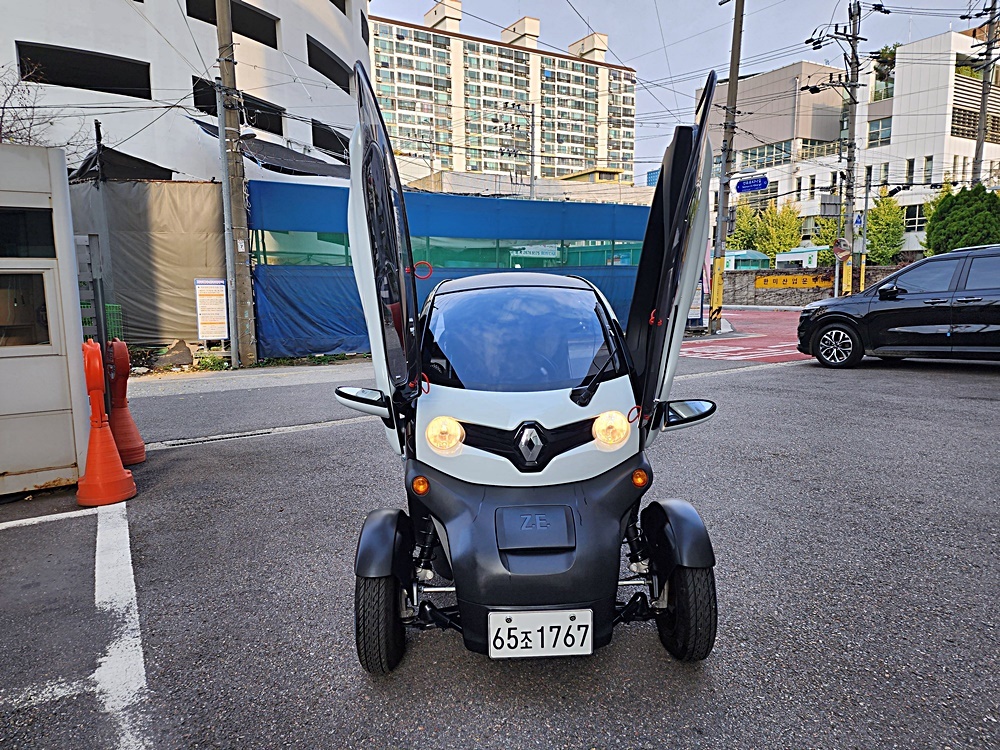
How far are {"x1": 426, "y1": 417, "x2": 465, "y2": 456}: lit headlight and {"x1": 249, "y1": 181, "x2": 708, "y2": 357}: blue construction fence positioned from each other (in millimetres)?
10853

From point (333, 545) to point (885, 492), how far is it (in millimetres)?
3919

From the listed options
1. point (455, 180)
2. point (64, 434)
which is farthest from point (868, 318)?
point (455, 180)

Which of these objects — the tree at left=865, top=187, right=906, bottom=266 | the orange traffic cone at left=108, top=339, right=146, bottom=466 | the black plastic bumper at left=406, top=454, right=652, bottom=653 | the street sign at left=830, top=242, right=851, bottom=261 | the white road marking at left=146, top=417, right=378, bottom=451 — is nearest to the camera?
the black plastic bumper at left=406, top=454, right=652, bottom=653

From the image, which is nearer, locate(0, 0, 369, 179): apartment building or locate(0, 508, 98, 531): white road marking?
locate(0, 508, 98, 531): white road marking

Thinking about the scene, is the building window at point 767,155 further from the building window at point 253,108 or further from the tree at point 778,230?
the building window at point 253,108

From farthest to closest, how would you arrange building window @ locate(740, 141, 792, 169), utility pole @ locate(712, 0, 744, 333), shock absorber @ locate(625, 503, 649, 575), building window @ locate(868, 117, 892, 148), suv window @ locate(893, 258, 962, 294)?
building window @ locate(740, 141, 792, 169)
building window @ locate(868, 117, 892, 148)
utility pole @ locate(712, 0, 744, 333)
suv window @ locate(893, 258, 962, 294)
shock absorber @ locate(625, 503, 649, 575)

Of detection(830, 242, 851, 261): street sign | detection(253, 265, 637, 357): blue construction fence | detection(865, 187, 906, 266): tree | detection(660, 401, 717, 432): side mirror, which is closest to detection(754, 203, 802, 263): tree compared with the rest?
detection(865, 187, 906, 266): tree

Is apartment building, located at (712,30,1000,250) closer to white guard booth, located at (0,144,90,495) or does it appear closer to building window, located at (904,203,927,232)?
building window, located at (904,203,927,232)

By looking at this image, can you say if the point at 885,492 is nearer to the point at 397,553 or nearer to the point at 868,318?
the point at 397,553

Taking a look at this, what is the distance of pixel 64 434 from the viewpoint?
4898 mm

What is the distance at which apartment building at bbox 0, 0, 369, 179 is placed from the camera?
17797 millimetres

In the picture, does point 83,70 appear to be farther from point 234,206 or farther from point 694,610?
point 694,610

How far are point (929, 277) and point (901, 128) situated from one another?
5215cm

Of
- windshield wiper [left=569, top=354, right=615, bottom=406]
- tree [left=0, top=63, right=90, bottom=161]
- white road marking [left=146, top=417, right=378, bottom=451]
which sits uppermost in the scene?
tree [left=0, top=63, right=90, bottom=161]
